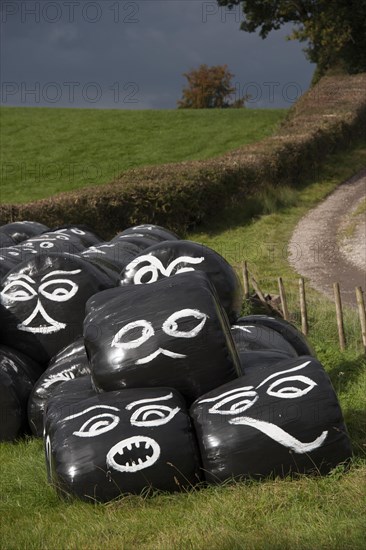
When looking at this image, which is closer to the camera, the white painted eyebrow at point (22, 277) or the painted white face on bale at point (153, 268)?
the white painted eyebrow at point (22, 277)

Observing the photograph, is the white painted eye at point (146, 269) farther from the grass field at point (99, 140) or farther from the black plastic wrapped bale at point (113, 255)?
the grass field at point (99, 140)

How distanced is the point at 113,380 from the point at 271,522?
6.06 ft

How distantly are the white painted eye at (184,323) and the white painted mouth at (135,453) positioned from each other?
95 cm

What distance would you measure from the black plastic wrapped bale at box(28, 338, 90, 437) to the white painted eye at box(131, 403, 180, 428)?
2112mm

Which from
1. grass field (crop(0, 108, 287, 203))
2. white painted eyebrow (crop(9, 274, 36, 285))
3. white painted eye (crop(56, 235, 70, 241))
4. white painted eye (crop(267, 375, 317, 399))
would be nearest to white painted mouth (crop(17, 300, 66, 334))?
white painted eyebrow (crop(9, 274, 36, 285))

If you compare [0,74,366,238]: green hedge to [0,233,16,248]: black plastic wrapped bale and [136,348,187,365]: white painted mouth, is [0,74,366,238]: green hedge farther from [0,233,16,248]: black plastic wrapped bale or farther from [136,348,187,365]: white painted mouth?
[136,348,187,365]: white painted mouth

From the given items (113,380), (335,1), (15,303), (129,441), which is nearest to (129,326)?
(113,380)

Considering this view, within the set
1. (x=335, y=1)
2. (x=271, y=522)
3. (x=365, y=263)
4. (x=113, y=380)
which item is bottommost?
(x=365, y=263)

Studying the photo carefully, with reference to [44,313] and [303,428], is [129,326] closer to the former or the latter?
[303,428]

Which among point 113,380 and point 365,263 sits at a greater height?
point 113,380

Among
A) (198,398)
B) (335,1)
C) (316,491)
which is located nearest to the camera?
(316,491)

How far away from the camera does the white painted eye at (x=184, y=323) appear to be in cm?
692

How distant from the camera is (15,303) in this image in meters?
9.34

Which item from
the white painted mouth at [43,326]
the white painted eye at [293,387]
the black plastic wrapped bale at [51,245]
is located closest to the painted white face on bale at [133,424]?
the white painted eye at [293,387]
